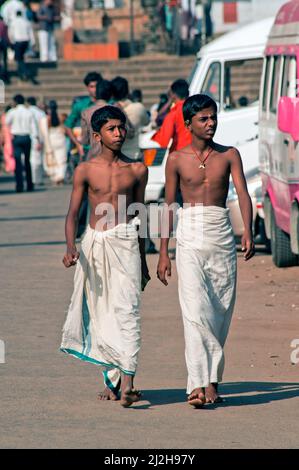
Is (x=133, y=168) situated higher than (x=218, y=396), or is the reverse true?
(x=133, y=168)

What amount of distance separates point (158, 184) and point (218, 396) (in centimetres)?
903

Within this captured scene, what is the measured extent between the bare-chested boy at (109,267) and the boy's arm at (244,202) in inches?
19.9

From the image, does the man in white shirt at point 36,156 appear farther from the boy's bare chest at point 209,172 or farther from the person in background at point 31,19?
the boy's bare chest at point 209,172

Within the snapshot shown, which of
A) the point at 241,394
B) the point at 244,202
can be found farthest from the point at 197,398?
the point at 244,202

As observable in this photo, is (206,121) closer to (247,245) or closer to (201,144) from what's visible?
(201,144)

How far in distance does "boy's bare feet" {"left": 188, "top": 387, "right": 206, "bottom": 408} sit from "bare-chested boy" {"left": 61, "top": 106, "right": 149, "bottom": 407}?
11.8 inches

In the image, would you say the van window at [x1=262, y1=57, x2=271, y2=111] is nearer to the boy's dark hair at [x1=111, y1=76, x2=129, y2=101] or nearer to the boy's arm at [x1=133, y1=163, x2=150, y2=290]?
the boy's dark hair at [x1=111, y1=76, x2=129, y2=101]

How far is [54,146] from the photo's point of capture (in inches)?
1139

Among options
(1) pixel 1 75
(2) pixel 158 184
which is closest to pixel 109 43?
(1) pixel 1 75

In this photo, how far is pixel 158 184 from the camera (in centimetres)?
1714

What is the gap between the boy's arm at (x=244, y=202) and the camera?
8.34 metres

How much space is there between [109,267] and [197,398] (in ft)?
2.92
